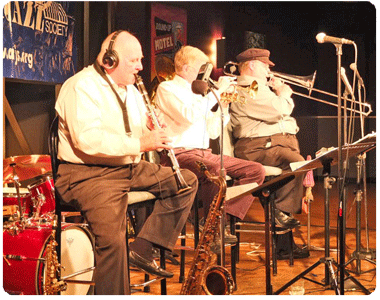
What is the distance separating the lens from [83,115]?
2.92 m

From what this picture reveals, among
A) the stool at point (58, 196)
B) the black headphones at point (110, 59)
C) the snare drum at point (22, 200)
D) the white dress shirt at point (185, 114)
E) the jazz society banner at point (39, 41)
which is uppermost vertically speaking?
the jazz society banner at point (39, 41)

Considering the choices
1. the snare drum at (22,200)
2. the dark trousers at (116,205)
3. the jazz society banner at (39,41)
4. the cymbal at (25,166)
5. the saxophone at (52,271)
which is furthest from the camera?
the jazz society banner at (39,41)

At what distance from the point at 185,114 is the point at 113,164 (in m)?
1.10

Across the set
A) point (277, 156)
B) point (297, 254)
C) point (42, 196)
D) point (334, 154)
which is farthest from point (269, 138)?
point (42, 196)

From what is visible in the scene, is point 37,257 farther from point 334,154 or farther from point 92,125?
point 334,154

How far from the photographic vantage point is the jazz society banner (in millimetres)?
4281

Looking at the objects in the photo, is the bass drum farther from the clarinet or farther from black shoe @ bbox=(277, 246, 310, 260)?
black shoe @ bbox=(277, 246, 310, 260)

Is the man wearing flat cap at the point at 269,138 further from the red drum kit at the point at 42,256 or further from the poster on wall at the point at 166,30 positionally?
the red drum kit at the point at 42,256

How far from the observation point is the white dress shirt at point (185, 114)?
13.4 ft

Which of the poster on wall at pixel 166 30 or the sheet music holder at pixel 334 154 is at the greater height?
the poster on wall at pixel 166 30

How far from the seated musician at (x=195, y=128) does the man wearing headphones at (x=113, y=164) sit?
0.68 meters

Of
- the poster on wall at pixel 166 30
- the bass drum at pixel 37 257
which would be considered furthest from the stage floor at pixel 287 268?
the poster on wall at pixel 166 30

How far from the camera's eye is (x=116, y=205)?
2.91 metres

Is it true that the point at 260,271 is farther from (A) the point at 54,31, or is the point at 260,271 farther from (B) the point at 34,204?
(A) the point at 54,31
